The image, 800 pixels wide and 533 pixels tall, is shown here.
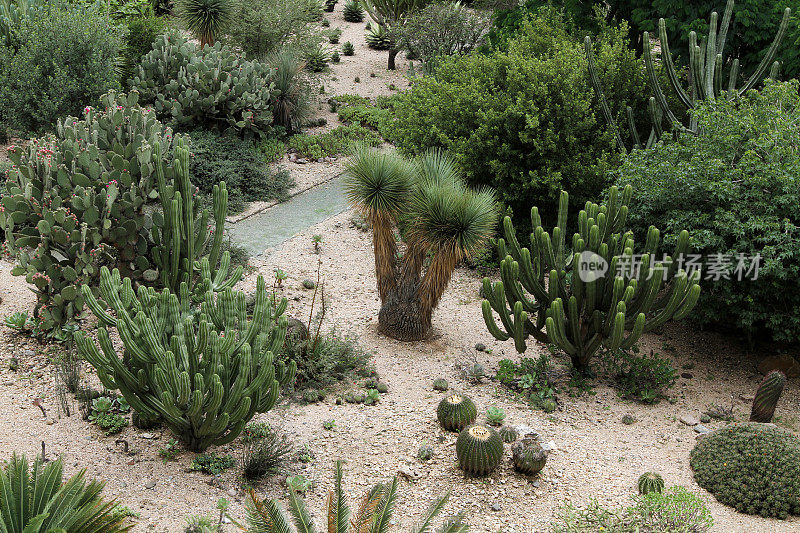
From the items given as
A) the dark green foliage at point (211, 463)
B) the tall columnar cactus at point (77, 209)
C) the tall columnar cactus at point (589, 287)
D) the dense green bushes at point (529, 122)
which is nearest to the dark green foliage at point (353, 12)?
the dense green bushes at point (529, 122)

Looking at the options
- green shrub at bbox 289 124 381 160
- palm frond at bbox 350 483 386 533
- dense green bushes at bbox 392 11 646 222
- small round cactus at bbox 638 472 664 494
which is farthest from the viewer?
green shrub at bbox 289 124 381 160

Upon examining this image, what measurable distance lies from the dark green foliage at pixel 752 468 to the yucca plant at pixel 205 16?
12.6m

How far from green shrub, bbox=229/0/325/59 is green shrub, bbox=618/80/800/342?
955 centimetres

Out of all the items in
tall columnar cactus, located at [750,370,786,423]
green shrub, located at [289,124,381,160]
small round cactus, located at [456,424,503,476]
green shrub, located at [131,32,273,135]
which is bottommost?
green shrub, located at [289,124,381,160]

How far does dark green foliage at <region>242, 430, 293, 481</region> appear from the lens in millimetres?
6152

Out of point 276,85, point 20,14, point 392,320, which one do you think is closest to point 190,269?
point 392,320

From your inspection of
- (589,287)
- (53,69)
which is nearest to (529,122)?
(589,287)

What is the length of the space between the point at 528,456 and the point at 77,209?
4.92m

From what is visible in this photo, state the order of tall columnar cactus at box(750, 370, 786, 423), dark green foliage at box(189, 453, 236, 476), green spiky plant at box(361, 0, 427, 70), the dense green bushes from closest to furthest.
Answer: dark green foliage at box(189, 453, 236, 476) → tall columnar cactus at box(750, 370, 786, 423) → the dense green bushes → green spiky plant at box(361, 0, 427, 70)

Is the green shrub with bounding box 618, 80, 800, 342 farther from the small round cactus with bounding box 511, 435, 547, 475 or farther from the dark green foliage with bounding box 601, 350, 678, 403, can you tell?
the small round cactus with bounding box 511, 435, 547, 475

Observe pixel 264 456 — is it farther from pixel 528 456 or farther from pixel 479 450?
pixel 528 456

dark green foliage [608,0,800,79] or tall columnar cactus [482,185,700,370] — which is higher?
dark green foliage [608,0,800,79]

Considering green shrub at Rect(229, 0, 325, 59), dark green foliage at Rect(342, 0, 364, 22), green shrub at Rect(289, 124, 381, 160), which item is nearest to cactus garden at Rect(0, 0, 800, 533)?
green shrub at Rect(289, 124, 381, 160)

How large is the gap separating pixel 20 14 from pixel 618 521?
38.6 feet
